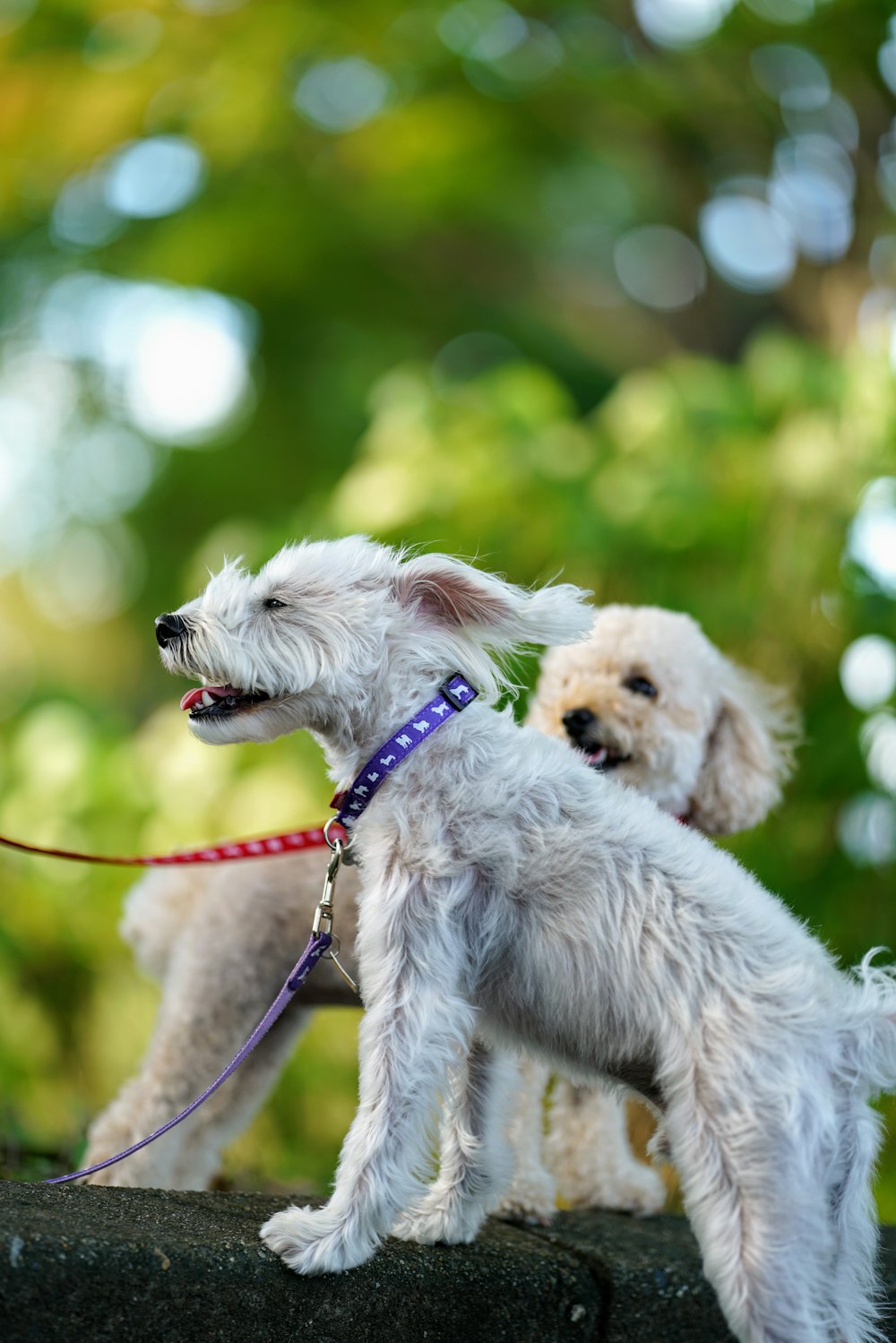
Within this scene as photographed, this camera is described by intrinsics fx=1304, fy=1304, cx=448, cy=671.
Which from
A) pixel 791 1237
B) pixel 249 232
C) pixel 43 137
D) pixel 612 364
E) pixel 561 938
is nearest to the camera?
pixel 791 1237

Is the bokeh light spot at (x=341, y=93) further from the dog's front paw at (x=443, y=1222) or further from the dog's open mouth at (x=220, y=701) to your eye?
the dog's front paw at (x=443, y=1222)

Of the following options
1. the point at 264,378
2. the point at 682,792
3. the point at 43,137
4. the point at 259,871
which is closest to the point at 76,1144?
the point at 259,871

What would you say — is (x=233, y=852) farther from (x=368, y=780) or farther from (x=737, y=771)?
(x=737, y=771)

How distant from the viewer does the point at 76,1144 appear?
4.39m

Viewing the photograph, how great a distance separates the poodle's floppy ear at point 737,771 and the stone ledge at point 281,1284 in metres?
1.19

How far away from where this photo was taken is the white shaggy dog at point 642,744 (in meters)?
3.69

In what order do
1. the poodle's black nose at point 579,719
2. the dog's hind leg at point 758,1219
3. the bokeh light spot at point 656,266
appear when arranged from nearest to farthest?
1. the dog's hind leg at point 758,1219
2. the poodle's black nose at point 579,719
3. the bokeh light spot at point 656,266

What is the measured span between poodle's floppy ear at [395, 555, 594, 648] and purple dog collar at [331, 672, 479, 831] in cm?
14

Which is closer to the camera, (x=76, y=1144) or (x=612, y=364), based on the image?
(x=76, y=1144)

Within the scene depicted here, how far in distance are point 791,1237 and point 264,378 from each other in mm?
13780

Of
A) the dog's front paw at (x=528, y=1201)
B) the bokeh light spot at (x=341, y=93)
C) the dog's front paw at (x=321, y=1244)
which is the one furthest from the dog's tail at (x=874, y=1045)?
the bokeh light spot at (x=341, y=93)

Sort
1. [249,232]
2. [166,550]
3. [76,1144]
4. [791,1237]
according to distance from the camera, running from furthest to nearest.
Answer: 1. [166,550]
2. [249,232]
3. [76,1144]
4. [791,1237]

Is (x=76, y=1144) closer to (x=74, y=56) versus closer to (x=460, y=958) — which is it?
(x=460, y=958)

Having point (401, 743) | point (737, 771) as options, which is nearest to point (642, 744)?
point (737, 771)
